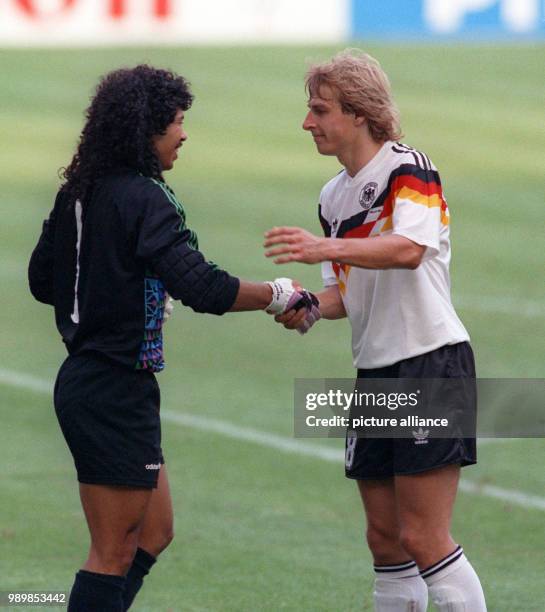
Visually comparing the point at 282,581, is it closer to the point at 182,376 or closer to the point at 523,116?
the point at 182,376

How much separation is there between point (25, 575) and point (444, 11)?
26.4 meters

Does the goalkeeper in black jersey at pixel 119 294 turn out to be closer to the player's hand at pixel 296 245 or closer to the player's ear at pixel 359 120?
the player's hand at pixel 296 245

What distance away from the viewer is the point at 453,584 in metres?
5.30

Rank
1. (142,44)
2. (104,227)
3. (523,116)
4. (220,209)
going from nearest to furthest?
(104,227)
(220,209)
(523,116)
(142,44)

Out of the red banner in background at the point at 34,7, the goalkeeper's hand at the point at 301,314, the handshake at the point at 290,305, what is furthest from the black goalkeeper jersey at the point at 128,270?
the red banner in background at the point at 34,7

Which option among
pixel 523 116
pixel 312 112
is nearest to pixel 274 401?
pixel 312 112

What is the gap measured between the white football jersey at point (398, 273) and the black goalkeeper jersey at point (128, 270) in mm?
536

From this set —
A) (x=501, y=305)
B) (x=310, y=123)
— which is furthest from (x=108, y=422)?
(x=501, y=305)

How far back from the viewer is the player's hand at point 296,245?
509cm

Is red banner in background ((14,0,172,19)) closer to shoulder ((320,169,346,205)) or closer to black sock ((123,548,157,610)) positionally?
shoulder ((320,169,346,205))

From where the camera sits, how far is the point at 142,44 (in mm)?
31109

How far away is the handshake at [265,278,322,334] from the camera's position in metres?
5.52

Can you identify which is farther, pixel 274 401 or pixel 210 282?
pixel 274 401

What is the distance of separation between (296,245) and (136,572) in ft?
4.85
